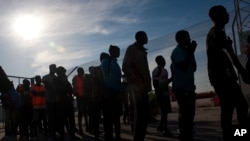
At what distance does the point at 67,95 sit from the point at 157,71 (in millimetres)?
2249

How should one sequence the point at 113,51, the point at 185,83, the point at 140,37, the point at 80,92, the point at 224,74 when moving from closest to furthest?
the point at 224,74, the point at 185,83, the point at 140,37, the point at 113,51, the point at 80,92

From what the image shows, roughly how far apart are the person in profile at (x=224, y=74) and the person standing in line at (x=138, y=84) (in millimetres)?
1154

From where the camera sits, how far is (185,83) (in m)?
5.71

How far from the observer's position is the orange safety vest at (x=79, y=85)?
35.4ft

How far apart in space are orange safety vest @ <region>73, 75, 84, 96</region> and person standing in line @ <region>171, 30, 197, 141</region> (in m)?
5.28

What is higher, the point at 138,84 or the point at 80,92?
the point at 80,92

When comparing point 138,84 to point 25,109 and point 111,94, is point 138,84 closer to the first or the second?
point 111,94

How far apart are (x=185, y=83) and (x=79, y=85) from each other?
5560 millimetres

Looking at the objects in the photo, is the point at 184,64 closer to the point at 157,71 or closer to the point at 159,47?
the point at 157,71

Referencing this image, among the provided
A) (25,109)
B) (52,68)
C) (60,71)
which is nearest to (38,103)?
(25,109)

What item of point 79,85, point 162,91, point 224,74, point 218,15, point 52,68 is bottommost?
point 224,74

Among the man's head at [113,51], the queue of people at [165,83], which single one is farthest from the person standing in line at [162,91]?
the man's head at [113,51]

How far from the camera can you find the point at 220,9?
16.8ft

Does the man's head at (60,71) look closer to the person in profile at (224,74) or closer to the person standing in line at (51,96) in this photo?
the person standing in line at (51,96)
